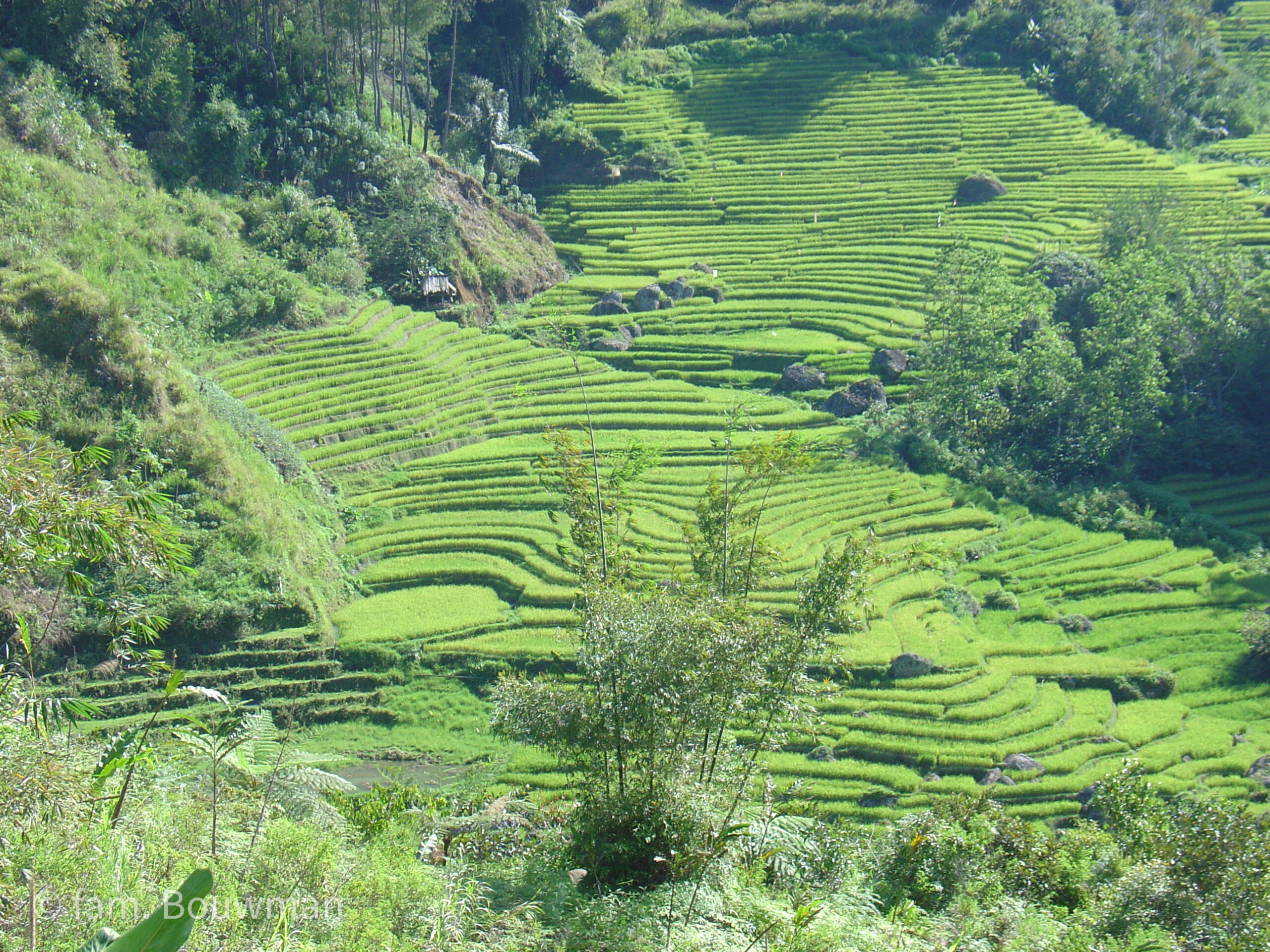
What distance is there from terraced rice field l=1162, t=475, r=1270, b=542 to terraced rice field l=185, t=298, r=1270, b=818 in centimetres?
363

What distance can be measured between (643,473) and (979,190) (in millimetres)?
28000

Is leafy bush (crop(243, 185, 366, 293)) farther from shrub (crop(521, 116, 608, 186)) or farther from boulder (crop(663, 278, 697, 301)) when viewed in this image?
shrub (crop(521, 116, 608, 186))

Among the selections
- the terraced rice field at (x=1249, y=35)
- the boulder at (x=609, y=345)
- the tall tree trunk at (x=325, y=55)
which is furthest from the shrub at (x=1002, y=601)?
the terraced rice field at (x=1249, y=35)

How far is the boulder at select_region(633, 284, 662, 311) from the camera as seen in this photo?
3994 cm

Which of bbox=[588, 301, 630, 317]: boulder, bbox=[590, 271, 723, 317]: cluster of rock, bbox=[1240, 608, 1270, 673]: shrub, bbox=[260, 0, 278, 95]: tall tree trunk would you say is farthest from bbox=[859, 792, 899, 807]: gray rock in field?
bbox=[260, 0, 278, 95]: tall tree trunk

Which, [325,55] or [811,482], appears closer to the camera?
[811,482]

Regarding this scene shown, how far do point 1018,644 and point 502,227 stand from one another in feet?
83.8

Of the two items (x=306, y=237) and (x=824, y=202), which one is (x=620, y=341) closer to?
(x=306, y=237)

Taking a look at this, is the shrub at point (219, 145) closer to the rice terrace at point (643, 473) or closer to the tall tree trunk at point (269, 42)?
the rice terrace at point (643, 473)

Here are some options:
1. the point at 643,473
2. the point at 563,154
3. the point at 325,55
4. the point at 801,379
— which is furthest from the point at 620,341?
the point at 563,154

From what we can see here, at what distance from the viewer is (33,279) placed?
22875 mm

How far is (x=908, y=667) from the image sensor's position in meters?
23.2

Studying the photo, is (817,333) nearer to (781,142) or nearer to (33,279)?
(781,142)

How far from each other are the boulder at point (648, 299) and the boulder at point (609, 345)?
271 cm
